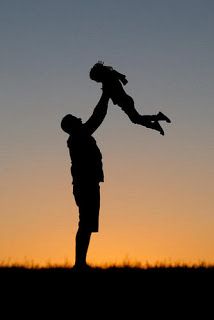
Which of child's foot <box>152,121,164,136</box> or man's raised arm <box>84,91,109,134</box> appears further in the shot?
child's foot <box>152,121,164,136</box>

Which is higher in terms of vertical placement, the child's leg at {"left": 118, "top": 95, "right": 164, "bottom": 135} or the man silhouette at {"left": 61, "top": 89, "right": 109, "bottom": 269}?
the child's leg at {"left": 118, "top": 95, "right": 164, "bottom": 135}

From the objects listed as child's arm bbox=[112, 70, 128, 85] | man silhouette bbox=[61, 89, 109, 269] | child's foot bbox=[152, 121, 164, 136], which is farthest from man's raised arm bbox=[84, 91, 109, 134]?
child's foot bbox=[152, 121, 164, 136]

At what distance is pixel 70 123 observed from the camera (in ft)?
44.3

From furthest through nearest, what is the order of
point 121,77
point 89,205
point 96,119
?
point 121,77
point 89,205
point 96,119

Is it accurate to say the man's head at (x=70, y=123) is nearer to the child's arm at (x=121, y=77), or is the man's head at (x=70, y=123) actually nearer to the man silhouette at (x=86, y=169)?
the man silhouette at (x=86, y=169)

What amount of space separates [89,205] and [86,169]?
2.15 ft

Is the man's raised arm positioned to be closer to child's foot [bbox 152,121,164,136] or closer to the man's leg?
child's foot [bbox 152,121,164,136]

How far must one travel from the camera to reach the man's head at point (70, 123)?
1348 cm

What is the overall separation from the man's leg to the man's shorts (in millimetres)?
90
